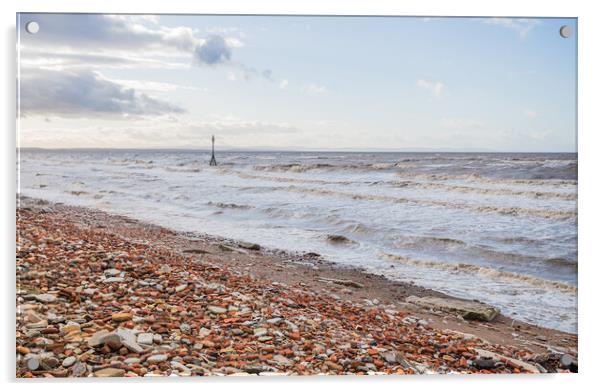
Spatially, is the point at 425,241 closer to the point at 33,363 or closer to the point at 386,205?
the point at 386,205

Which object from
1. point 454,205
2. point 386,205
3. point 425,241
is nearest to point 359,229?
point 386,205

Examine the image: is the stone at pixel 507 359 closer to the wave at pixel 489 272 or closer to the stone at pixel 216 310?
the wave at pixel 489 272

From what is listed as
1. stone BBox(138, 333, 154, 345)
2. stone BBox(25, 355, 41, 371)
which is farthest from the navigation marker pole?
stone BBox(25, 355, 41, 371)

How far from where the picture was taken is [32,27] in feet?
10.6

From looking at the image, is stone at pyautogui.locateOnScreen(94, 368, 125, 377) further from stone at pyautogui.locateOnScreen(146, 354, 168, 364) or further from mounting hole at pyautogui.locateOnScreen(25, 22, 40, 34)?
mounting hole at pyautogui.locateOnScreen(25, 22, 40, 34)

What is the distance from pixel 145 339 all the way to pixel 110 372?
0.27m

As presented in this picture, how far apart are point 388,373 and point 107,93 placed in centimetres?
266

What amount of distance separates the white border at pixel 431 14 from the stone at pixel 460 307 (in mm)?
392

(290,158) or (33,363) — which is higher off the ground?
(290,158)

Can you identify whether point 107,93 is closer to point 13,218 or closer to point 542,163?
point 13,218

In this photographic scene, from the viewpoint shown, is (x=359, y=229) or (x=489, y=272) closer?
(x=489, y=272)

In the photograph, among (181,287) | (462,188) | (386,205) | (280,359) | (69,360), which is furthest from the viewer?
(386,205)

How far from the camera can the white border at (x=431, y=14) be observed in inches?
124

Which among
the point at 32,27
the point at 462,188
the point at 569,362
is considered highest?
the point at 32,27
